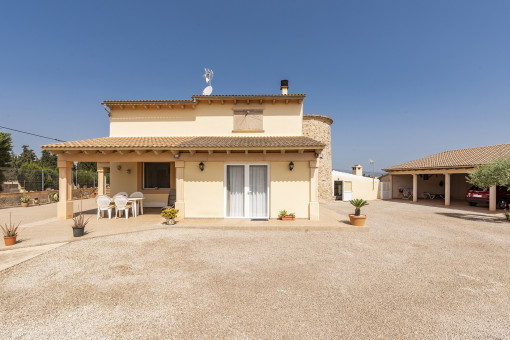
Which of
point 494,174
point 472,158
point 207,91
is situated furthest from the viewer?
point 472,158

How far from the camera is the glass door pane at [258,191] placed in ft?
30.6

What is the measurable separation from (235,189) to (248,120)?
3.93 metres

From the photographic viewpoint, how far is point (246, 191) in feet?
30.6

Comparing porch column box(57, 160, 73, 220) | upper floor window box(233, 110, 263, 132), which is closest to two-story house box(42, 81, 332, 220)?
porch column box(57, 160, 73, 220)

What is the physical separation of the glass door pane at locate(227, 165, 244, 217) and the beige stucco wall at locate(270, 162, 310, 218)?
1.30 meters

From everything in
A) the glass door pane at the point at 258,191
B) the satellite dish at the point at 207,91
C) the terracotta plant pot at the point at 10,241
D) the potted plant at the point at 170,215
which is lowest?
the terracotta plant pot at the point at 10,241

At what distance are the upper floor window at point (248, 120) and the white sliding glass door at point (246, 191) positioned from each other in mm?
2727

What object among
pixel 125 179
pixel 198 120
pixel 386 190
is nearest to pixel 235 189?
pixel 198 120

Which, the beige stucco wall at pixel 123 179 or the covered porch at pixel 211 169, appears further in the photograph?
the beige stucco wall at pixel 123 179

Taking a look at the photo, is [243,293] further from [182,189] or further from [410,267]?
[182,189]

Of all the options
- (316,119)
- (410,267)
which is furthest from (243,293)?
(316,119)

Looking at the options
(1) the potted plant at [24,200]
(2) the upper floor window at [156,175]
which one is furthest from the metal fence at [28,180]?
(2) the upper floor window at [156,175]

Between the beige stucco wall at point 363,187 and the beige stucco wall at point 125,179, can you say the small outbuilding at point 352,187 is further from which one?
the beige stucco wall at point 125,179

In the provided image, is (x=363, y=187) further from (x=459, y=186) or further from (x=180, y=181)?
(x=180, y=181)
